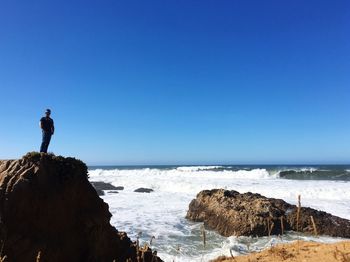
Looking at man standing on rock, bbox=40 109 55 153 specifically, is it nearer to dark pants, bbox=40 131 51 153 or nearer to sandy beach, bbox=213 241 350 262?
dark pants, bbox=40 131 51 153

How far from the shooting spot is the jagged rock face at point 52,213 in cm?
719

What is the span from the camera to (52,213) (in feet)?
24.9

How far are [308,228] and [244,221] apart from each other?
232cm

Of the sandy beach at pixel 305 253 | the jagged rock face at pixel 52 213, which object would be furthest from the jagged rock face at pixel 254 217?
the sandy beach at pixel 305 253

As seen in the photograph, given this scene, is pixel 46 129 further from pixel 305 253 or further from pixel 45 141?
pixel 305 253

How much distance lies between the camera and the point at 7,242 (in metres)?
6.96

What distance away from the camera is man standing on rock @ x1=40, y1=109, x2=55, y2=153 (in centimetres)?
1086

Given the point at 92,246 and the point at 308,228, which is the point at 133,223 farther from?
the point at 92,246

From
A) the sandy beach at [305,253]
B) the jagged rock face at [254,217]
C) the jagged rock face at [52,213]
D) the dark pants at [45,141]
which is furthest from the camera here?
the jagged rock face at [254,217]

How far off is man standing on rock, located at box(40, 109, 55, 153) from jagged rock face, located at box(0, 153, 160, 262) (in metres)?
2.89

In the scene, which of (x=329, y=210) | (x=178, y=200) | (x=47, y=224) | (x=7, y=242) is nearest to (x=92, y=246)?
(x=47, y=224)

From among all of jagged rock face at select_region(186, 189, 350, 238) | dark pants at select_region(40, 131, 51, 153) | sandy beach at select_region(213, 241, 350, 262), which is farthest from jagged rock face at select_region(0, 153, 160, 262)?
jagged rock face at select_region(186, 189, 350, 238)

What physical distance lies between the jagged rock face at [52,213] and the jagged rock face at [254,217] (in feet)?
21.9

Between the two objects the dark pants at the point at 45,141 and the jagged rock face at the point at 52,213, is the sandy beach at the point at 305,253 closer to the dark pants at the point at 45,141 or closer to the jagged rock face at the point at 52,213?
the jagged rock face at the point at 52,213
